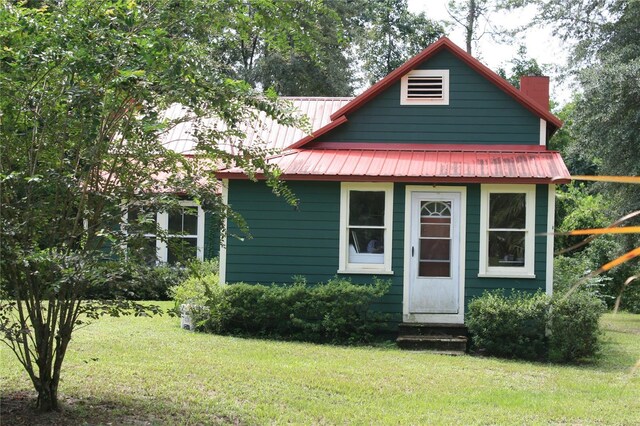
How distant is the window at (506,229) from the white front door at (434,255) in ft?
1.39

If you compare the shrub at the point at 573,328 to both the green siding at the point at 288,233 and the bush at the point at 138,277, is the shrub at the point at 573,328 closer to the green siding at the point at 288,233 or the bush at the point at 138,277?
the green siding at the point at 288,233

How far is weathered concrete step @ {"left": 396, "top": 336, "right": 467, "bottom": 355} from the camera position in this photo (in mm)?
12383

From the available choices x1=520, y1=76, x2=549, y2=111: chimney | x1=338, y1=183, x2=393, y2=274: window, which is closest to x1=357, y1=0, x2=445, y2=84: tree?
x1=520, y1=76, x2=549, y2=111: chimney

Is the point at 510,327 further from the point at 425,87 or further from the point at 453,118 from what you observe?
the point at 425,87

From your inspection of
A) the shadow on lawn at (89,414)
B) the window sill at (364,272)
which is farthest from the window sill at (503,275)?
the shadow on lawn at (89,414)

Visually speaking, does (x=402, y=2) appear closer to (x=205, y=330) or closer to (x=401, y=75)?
(x=401, y=75)

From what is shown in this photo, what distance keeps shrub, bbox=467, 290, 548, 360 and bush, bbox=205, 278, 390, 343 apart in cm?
155

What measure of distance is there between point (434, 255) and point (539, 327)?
2178 mm

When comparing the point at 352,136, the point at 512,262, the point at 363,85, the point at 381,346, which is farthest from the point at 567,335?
the point at 363,85

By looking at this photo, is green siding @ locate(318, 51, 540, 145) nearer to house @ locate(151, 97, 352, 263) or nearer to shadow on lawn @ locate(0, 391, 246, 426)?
house @ locate(151, 97, 352, 263)

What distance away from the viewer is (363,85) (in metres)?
35.2

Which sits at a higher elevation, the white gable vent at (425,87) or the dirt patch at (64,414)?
the white gable vent at (425,87)

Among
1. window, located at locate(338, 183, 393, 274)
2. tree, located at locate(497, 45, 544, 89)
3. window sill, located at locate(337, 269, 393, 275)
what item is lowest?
window sill, located at locate(337, 269, 393, 275)

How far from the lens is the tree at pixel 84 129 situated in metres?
6.20
